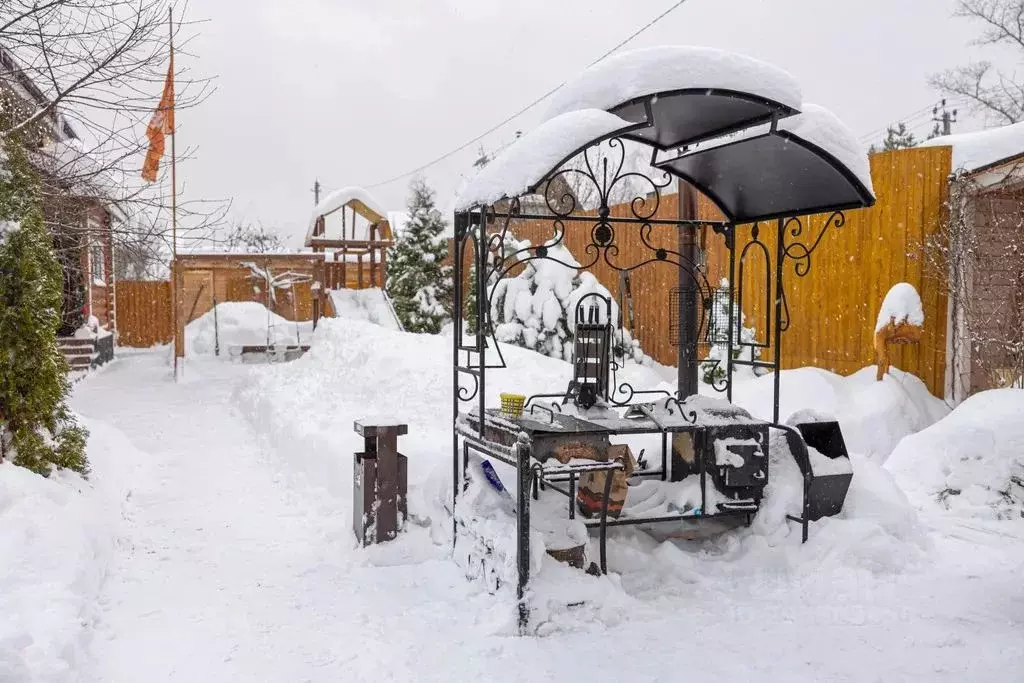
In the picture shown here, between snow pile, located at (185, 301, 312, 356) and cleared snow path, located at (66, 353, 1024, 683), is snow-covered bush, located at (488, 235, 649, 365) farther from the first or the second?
snow pile, located at (185, 301, 312, 356)

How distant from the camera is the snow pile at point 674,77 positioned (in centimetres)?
415

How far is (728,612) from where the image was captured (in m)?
4.29

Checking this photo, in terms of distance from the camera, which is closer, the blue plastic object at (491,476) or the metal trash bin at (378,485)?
the blue plastic object at (491,476)

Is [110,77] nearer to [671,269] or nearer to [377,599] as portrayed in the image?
[377,599]

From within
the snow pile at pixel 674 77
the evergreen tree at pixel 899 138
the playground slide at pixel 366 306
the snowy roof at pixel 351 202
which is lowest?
the playground slide at pixel 366 306

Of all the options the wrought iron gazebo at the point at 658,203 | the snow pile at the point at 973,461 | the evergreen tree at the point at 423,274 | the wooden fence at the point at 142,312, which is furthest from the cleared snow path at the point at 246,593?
the wooden fence at the point at 142,312

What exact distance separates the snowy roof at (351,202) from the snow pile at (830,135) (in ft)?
57.2

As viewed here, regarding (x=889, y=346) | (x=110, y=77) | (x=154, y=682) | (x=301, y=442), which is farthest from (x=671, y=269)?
(x=154, y=682)

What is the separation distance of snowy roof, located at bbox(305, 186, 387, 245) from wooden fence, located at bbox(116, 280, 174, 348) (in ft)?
24.5

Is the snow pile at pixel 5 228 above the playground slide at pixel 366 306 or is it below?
above

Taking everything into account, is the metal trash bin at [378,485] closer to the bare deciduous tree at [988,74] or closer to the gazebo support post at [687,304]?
the gazebo support post at [687,304]

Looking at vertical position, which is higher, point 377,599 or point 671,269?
point 671,269

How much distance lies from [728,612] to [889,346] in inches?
224

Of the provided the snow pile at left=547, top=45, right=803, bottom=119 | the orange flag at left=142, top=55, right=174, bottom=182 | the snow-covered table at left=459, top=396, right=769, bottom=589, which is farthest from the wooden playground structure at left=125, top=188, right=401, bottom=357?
the snow pile at left=547, top=45, right=803, bottom=119
